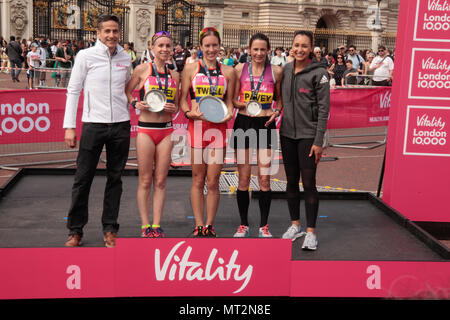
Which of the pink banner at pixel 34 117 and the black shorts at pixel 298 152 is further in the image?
the pink banner at pixel 34 117

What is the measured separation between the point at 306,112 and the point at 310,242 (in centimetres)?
113

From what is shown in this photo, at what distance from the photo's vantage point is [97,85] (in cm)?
460

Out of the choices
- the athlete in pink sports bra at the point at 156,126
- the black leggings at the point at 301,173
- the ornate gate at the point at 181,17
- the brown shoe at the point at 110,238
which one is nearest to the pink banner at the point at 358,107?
the black leggings at the point at 301,173

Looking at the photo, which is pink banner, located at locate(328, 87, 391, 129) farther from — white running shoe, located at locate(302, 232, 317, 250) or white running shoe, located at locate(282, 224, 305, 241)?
white running shoe, located at locate(302, 232, 317, 250)

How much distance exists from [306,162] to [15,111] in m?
5.29

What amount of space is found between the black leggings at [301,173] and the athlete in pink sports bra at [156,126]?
3.58 feet

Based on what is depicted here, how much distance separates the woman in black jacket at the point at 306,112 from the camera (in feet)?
15.9

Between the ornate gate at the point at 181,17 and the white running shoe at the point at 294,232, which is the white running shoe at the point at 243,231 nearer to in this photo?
the white running shoe at the point at 294,232

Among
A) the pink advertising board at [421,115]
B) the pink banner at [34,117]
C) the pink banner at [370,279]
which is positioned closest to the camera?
the pink banner at [370,279]

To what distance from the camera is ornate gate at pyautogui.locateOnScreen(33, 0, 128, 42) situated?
32.0 m

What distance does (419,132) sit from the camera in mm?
6090
